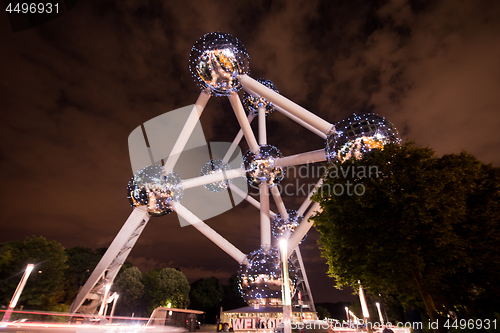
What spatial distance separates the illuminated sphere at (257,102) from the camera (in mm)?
18375

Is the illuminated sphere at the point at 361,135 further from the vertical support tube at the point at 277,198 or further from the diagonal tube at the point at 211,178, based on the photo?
the diagonal tube at the point at 211,178

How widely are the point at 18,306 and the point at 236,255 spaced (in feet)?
87.7

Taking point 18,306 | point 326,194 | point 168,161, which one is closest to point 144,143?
point 168,161

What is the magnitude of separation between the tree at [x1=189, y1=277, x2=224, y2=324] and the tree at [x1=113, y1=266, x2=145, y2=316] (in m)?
16.2

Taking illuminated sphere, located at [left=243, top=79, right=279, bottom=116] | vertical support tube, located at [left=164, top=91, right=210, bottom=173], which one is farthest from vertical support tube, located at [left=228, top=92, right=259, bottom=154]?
illuminated sphere, located at [left=243, top=79, right=279, bottom=116]

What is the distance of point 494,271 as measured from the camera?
788cm

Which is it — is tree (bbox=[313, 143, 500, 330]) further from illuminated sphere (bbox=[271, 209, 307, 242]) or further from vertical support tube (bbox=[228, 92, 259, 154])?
illuminated sphere (bbox=[271, 209, 307, 242])

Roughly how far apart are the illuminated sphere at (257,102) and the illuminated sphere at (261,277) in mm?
10509

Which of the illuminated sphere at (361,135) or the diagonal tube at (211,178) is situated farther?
the diagonal tube at (211,178)

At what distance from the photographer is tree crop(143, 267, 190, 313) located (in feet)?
155

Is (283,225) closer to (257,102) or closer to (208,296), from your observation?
(257,102)

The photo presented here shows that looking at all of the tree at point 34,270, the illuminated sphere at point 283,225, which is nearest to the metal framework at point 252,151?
the illuminated sphere at point 283,225

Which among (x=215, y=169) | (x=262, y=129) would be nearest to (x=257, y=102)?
(x=262, y=129)

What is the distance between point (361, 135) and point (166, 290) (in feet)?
164
